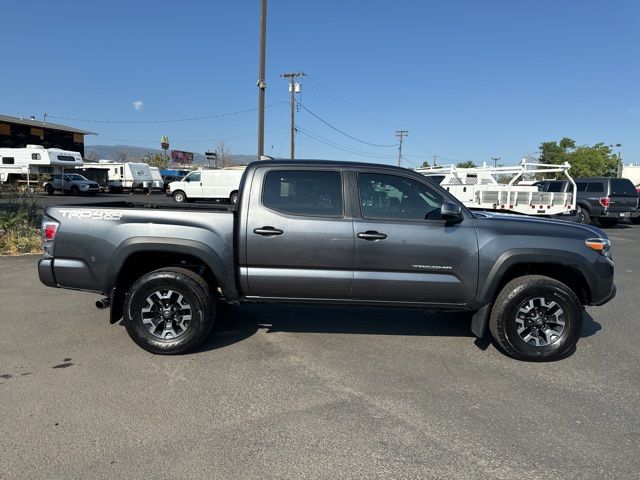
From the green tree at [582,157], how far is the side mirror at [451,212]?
58099 millimetres

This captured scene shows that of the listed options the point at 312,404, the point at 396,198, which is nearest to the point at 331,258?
the point at 396,198

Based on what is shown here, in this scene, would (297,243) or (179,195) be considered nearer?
(297,243)

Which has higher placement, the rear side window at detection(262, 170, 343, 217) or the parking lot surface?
the rear side window at detection(262, 170, 343, 217)

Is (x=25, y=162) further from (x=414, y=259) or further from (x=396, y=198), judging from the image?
(x=414, y=259)

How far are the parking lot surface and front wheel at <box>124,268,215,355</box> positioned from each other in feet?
0.56

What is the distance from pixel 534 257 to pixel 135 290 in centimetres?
375

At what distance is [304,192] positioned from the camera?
4.45m

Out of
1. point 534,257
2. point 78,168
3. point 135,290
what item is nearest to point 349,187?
point 534,257

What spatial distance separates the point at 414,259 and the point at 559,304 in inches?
57.0

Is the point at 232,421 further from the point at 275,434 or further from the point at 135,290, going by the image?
the point at 135,290

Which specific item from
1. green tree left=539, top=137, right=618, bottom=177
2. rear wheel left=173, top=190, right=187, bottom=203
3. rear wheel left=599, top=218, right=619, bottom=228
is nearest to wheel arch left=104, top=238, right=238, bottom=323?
rear wheel left=599, top=218, right=619, bottom=228

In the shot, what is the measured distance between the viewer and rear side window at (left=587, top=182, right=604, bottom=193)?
17078 mm

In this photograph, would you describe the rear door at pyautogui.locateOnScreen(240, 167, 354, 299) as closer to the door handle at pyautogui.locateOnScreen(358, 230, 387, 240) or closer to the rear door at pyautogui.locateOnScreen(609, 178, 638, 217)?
the door handle at pyautogui.locateOnScreen(358, 230, 387, 240)

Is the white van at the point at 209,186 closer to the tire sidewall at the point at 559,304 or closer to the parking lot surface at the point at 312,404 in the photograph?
the parking lot surface at the point at 312,404
